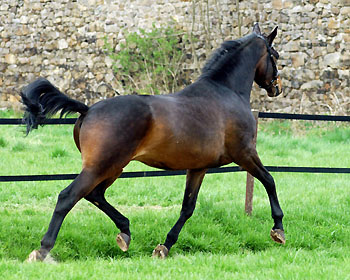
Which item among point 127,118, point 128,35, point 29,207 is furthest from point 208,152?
point 128,35

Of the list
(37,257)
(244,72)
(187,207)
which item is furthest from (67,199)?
(244,72)

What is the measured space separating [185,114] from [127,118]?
538 millimetres

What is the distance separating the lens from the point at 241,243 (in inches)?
261

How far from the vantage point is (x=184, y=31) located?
15.1 metres

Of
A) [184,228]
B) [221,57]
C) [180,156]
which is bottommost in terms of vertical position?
[184,228]

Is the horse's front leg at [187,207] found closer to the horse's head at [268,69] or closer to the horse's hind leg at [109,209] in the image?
the horse's hind leg at [109,209]

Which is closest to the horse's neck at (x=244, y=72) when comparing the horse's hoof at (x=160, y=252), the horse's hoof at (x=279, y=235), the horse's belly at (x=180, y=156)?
the horse's belly at (x=180, y=156)

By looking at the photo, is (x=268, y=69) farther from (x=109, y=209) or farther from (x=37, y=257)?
(x=37, y=257)

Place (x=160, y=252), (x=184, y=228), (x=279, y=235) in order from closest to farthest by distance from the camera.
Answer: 1. (x=160, y=252)
2. (x=279, y=235)
3. (x=184, y=228)

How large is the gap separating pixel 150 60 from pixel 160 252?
970cm

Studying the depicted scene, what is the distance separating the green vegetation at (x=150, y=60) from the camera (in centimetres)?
1500

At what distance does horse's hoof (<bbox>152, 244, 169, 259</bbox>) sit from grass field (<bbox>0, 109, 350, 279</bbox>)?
150 millimetres

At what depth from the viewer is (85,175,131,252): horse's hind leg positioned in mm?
5664

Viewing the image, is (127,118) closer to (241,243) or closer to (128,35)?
(241,243)
